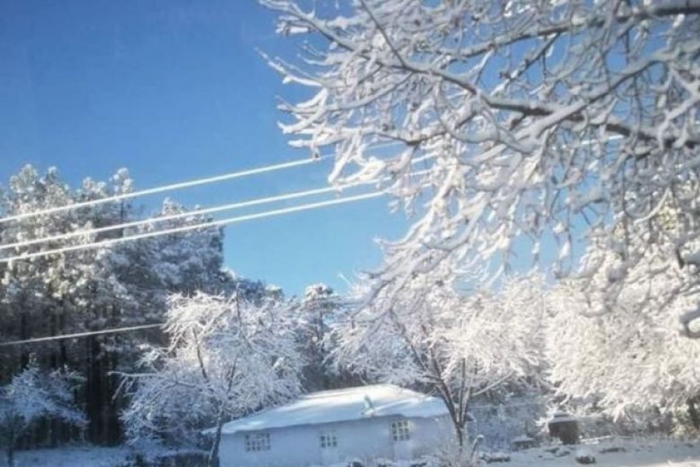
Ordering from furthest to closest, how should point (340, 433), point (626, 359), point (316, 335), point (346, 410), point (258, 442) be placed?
point (316, 335), point (258, 442), point (346, 410), point (340, 433), point (626, 359)

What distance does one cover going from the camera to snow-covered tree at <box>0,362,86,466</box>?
25.2 meters

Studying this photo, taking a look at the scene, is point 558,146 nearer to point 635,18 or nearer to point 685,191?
point 635,18

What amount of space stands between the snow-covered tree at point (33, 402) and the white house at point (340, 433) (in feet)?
25.4

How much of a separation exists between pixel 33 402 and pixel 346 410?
41.9ft

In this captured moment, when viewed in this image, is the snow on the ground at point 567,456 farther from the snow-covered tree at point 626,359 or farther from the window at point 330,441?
the window at point 330,441

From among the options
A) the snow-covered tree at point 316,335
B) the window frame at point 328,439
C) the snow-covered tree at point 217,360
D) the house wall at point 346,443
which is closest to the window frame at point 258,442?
the house wall at point 346,443

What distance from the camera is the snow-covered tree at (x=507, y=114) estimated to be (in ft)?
10.8

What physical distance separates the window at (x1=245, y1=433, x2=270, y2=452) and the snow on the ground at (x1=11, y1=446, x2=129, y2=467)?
5.37 meters

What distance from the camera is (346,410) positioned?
23.7 meters

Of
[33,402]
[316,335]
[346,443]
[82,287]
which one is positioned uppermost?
[82,287]

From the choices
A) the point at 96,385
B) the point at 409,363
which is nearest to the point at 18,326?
the point at 96,385

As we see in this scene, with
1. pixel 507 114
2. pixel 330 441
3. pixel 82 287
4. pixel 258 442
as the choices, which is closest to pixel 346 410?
pixel 330 441

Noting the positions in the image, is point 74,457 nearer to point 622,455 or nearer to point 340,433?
point 340,433

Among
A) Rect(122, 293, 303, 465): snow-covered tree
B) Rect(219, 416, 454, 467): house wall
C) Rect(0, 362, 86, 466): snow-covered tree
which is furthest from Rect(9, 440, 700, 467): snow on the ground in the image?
Rect(122, 293, 303, 465): snow-covered tree
